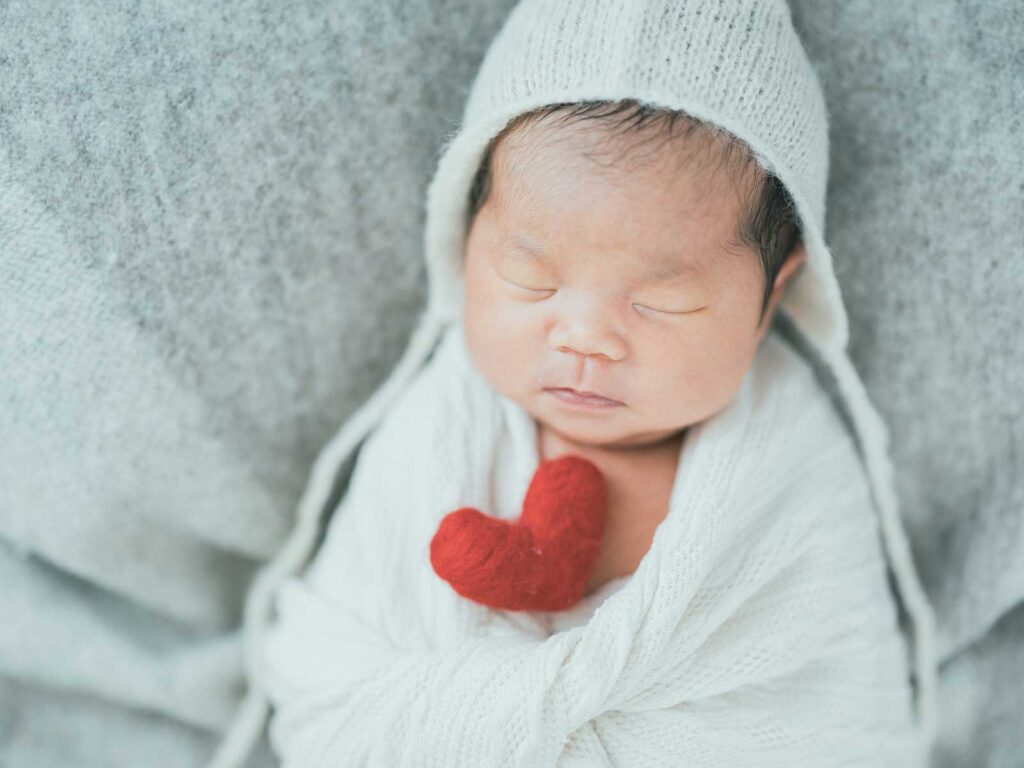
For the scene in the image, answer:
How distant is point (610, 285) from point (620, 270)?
18mm

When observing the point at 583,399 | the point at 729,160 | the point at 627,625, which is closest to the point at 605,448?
the point at 583,399

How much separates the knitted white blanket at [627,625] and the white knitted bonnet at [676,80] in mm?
173

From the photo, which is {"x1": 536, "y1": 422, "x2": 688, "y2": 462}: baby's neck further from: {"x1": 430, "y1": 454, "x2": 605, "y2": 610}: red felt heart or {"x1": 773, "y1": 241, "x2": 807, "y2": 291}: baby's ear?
{"x1": 773, "y1": 241, "x2": 807, "y2": 291}: baby's ear

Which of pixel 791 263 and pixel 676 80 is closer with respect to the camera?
pixel 676 80

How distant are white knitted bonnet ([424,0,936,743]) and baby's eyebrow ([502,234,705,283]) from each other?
0.36ft

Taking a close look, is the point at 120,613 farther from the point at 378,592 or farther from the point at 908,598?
the point at 908,598

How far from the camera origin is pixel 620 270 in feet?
2.66

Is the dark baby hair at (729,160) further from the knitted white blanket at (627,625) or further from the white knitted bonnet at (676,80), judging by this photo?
the knitted white blanket at (627,625)

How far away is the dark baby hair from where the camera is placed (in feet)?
2.62

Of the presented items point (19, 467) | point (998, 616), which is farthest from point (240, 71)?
point (998, 616)

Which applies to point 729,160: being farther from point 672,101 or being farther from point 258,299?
point 258,299

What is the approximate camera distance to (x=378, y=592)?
3.01 feet

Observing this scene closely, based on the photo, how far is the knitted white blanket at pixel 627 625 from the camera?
0.82 m

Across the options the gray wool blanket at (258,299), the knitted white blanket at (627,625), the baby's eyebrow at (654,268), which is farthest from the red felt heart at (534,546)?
the gray wool blanket at (258,299)
